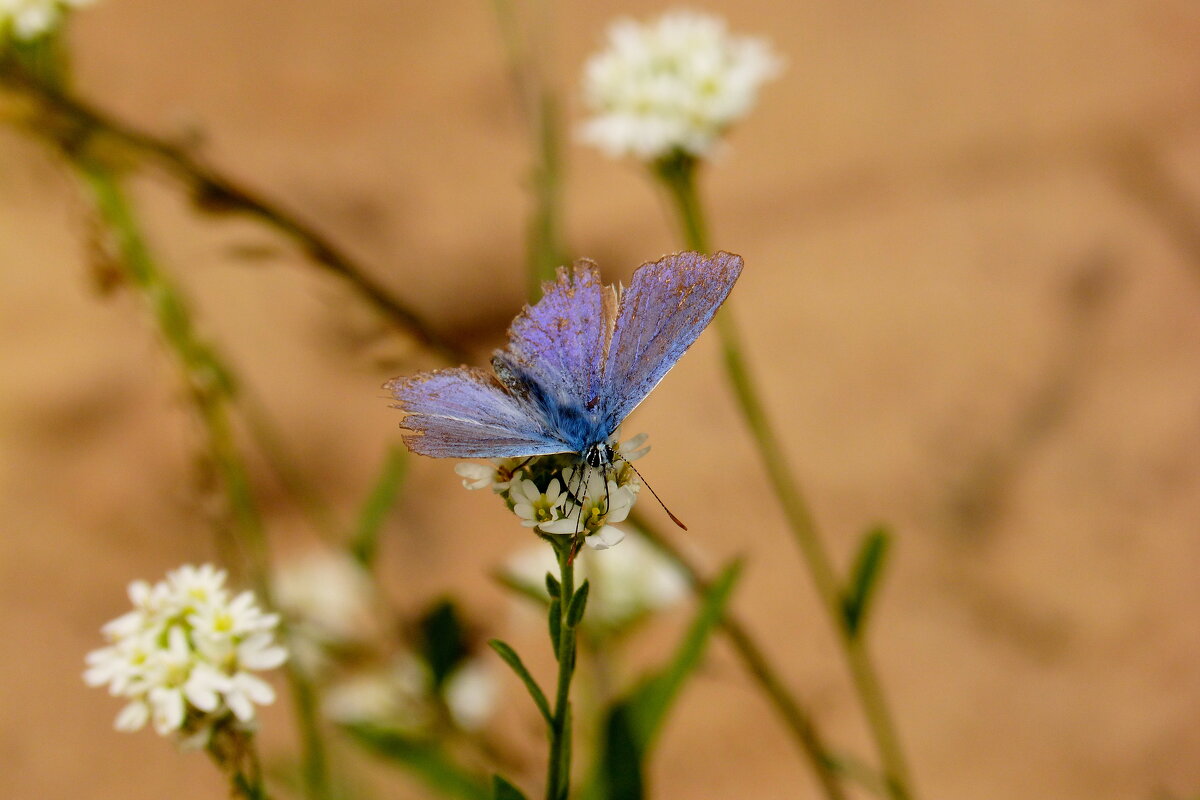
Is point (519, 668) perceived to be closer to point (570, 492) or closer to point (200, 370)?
point (570, 492)

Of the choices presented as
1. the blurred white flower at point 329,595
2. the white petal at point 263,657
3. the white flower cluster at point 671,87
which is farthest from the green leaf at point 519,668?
the blurred white flower at point 329,595

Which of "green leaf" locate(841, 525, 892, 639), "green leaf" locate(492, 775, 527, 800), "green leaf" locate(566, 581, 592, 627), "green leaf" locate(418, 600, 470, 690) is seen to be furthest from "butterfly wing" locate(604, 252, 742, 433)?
"green leaf" locate(418, 600, 470, 690)

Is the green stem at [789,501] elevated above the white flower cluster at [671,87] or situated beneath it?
situated beneath

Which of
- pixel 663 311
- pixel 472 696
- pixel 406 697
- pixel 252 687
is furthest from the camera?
pixel 472 696

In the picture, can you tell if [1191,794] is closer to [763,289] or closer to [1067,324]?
[1067,324]

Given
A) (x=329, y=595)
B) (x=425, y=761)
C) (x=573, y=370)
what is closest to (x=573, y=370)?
(x=573, y=370)

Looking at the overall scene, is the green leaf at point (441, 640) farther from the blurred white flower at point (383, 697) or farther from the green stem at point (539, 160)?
the green stem at point (539, 160)
